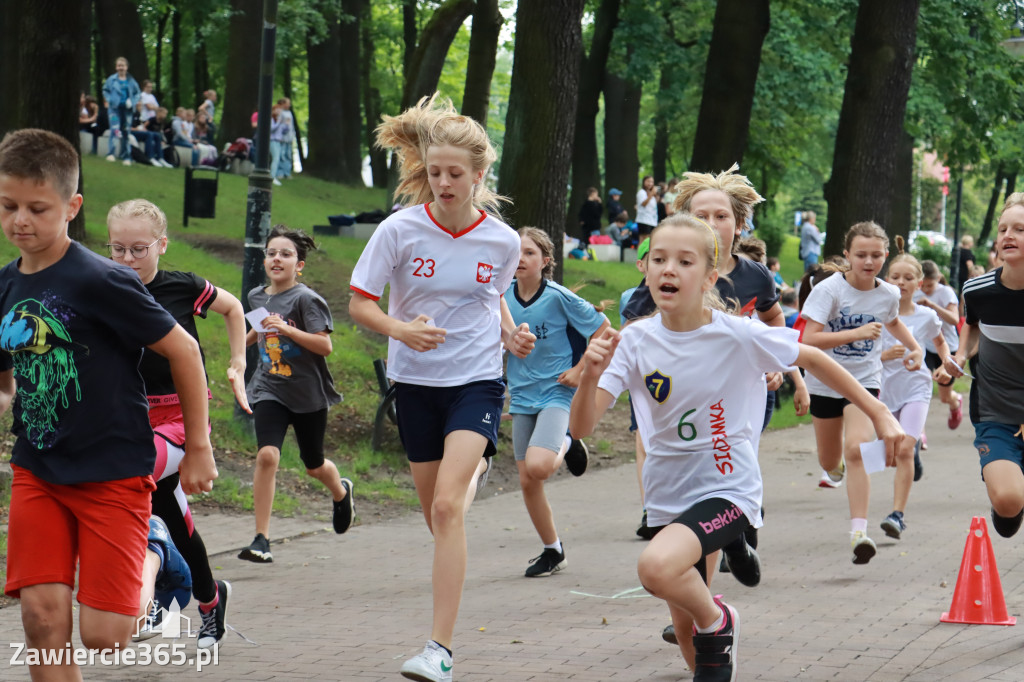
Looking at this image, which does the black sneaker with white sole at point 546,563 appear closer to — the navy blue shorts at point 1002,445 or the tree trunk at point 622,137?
the navy blue shorts at point 1002,445

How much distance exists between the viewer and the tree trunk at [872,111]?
1897cm

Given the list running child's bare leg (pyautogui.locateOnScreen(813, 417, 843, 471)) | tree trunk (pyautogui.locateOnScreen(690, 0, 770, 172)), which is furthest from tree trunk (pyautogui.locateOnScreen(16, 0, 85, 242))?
tree trunk (pyautogui.locateOnScreen(690, 0, 770, 172))

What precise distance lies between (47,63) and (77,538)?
11.2m

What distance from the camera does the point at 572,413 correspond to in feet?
16.9

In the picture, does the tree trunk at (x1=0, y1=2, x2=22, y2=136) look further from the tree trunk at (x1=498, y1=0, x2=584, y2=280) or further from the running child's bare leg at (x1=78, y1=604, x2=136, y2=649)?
the running child's bare leg at (x1=78, y1=604, x2=136, y2=649)

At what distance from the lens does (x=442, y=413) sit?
19.6 feet

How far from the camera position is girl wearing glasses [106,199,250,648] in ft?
19.2

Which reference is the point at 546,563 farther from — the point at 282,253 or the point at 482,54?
the point at 482,54

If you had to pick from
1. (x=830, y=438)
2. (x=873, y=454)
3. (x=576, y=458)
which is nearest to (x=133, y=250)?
(x=873, y=454)

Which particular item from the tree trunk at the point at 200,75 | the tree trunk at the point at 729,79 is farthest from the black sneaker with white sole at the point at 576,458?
the tree trunk at the point at 200,75

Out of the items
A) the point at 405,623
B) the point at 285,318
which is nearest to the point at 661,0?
the point at 285,318

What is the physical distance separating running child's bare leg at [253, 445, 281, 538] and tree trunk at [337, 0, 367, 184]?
81.1 feet

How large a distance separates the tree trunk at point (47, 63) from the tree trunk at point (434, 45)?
688 centimetres

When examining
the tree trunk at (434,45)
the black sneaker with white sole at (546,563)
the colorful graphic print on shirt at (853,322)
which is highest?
the tree trunk at (434,45)
